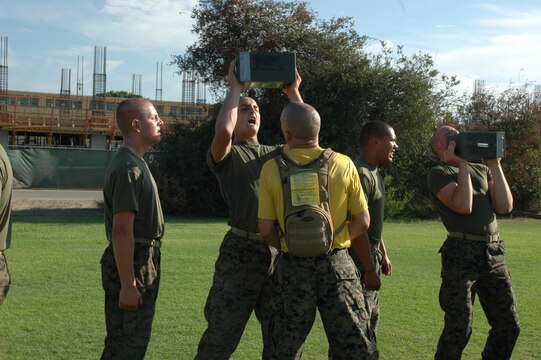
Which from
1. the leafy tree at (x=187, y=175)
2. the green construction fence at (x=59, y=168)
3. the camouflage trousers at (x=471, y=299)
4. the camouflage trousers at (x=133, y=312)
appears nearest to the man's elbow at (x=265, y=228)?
the camouflage trousers at (x=133, y=312)

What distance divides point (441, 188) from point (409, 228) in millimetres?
14343

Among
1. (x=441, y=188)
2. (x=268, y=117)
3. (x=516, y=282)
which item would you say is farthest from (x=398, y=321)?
(x=268, y=117)

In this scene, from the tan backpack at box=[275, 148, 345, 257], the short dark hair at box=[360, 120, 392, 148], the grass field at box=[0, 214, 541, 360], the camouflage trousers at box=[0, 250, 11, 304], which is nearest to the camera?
the tan backpack at box=[275, 148, 345, 257]

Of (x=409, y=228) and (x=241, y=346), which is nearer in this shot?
(x=241, y=346)

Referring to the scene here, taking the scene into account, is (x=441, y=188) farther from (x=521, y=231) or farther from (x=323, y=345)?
(x=521, y=231)

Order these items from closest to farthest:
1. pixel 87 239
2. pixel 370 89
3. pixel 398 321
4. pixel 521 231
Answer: pixel 398 321, pixel 87 239, pixel 521 231, pixel 370 89

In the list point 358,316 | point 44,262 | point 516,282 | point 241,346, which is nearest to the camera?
point 358,316

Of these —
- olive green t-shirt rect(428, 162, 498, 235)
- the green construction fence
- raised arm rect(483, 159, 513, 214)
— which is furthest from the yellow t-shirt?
the green construction fence

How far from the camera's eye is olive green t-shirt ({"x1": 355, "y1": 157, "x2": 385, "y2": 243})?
5.20m

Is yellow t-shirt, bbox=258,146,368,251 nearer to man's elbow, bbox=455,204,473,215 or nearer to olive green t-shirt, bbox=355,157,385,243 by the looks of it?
olive green t-shirt, bbox=355,157,385,243

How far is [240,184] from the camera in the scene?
4766 millimetres

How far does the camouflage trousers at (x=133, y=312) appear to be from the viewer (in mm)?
4293

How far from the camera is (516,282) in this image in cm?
1012

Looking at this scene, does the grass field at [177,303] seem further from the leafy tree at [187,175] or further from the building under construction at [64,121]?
the building under construction at [64,121]
